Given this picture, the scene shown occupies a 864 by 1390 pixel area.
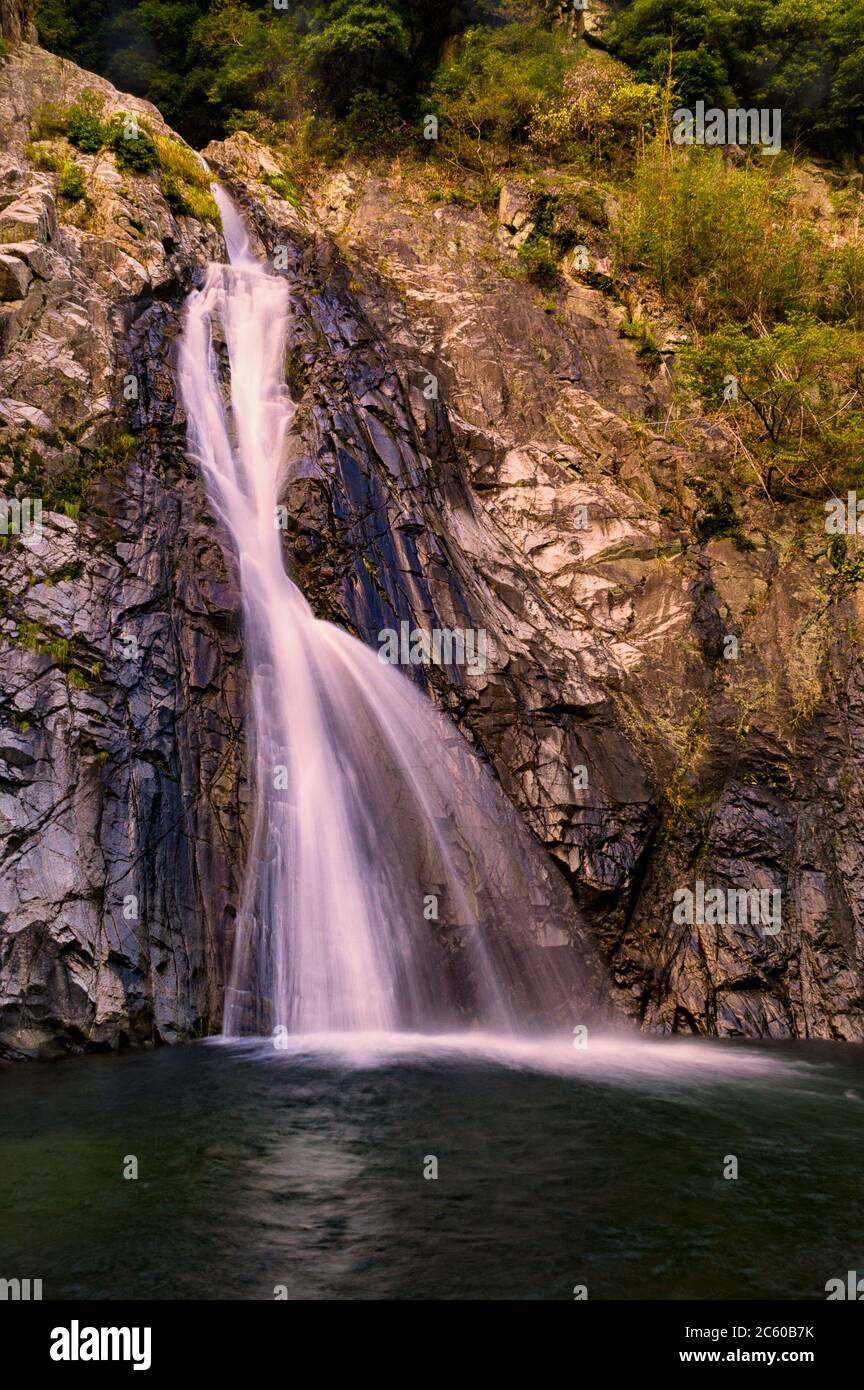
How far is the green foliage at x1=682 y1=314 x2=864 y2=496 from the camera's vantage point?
51.7 ft

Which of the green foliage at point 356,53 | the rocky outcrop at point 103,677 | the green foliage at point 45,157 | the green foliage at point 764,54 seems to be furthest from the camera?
the green foliage at point 764,54

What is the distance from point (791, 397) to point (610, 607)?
17.8 ft

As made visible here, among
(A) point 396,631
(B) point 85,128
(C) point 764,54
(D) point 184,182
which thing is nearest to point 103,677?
(A) point 396,631

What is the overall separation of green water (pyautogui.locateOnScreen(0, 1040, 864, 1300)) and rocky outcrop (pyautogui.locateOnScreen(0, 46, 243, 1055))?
881 millimetres

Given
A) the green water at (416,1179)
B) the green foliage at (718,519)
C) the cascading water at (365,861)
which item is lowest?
the green water at (416,1179)

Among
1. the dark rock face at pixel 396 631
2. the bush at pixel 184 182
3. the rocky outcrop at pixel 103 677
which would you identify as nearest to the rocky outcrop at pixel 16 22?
the dark rock face at pixel 396 631

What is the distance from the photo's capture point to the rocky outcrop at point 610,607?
11.8 meters

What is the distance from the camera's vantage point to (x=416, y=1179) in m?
6.06

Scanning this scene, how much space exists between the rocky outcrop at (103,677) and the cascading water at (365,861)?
0.44 meters

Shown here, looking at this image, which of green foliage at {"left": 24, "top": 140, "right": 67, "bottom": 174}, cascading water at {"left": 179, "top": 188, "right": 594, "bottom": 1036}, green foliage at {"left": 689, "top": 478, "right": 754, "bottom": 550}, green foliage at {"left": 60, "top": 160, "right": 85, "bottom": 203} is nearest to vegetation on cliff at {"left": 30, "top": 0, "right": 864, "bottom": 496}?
green foliage at {"left": 24, "top": 140, "right": 67, "bottom": 174}

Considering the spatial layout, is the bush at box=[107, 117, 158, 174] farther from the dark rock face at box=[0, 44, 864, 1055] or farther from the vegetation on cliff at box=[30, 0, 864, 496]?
the dark rock face at box=[0, 44, 864, 1055]

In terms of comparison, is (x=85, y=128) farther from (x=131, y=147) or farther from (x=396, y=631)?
(x=396, y=631)

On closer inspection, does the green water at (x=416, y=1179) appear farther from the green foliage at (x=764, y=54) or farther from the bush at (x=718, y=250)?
the green foliage at (x=764, y=54)

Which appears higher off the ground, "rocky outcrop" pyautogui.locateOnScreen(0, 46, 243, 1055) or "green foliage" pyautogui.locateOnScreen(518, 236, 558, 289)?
"green foliage" pyautogui.locateOnScreen(518, 236, 558, 289)
